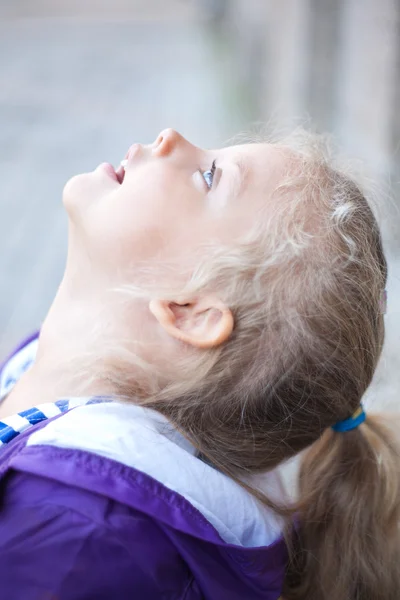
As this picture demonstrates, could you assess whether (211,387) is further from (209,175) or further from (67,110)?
(67,110)

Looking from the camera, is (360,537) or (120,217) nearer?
(120,217)

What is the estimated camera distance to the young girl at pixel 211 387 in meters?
1.18

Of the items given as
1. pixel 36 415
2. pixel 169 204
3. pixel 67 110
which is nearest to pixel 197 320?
pixel 169 204

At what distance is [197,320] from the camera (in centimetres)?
139

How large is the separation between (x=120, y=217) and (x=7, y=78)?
6.99 meters

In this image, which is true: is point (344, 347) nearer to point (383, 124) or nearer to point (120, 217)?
point (120, 217)

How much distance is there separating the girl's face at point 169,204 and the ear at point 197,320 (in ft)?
0.32

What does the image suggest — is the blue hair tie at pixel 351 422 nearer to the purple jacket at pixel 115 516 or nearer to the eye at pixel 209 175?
the purple jacket at pixel 115 516

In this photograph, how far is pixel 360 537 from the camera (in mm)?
1556

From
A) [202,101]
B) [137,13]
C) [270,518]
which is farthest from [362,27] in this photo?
[137,13]

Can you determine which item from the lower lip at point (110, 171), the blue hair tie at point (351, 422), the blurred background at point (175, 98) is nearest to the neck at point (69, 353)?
the lower lip at point (110, 171)

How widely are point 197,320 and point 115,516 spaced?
41cm

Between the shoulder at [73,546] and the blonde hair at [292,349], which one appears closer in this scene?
the shoulder at [73,546]

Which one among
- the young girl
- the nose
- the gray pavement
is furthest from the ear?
the gray pavement
